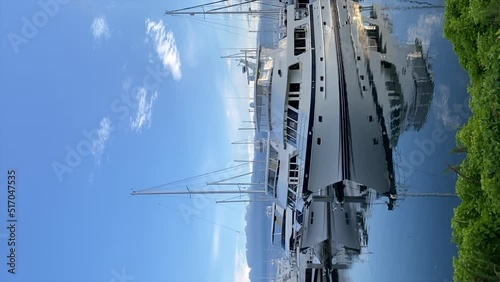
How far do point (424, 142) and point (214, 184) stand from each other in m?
11.0

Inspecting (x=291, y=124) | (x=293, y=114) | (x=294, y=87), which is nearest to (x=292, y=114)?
(x=293, y=114)

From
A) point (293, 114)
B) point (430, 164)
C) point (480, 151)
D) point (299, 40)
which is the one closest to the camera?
point (480, 151)

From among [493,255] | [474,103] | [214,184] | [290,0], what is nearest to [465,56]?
[474,103]

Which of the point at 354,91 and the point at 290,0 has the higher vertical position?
the point at 290,0

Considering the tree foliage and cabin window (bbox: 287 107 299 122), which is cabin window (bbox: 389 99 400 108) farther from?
cabin window (bbox: 287 107 299 122)

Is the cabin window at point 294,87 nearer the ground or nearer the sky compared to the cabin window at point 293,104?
nearer the sky

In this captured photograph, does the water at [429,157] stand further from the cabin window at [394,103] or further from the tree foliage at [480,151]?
the tree foliage at [480,151]

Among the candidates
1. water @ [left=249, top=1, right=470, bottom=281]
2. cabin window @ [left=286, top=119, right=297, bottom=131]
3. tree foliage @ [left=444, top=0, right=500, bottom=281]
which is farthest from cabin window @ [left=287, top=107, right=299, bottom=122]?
tree foliage @ [left=444, top=0, right=500, bottom=281]

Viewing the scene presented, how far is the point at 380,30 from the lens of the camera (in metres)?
18.9

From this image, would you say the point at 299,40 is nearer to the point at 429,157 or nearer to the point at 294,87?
the point at 294,87

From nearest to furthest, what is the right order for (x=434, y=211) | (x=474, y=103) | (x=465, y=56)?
(x=474, y=103) → (x=465, y=56) → (x=434, y=211)

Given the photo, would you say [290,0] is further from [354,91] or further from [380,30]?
[354,91]

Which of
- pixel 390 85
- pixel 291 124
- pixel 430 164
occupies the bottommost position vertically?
pixel 291 124

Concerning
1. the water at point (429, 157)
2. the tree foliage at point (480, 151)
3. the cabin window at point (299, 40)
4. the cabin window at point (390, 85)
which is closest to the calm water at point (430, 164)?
the water at point (429, 157)
